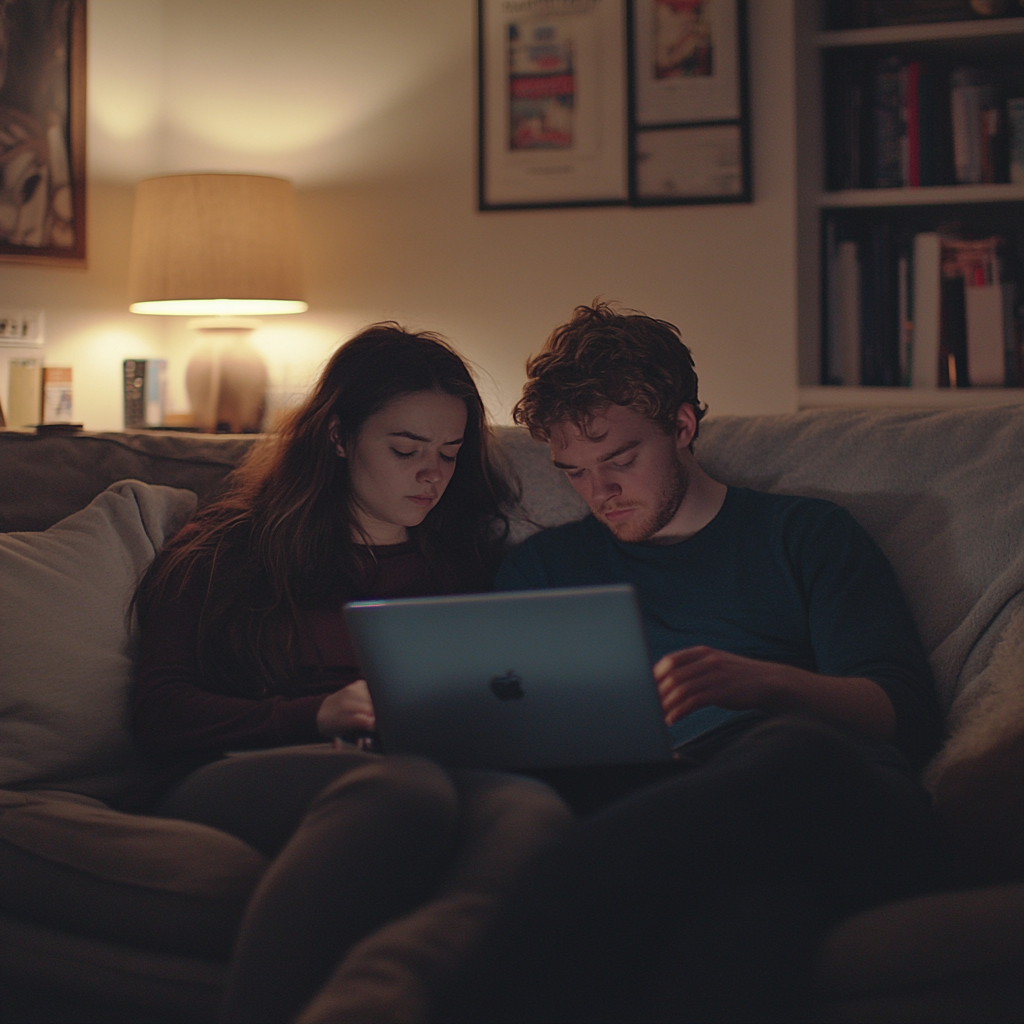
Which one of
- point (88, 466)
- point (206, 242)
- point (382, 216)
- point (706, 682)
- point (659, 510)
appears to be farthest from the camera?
point (382, 216)

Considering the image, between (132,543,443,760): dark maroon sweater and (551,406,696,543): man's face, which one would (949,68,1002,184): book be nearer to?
(551,406,696,543): man's face

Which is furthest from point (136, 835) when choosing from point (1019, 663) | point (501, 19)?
point (501, 19)

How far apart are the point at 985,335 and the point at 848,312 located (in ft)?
0.95

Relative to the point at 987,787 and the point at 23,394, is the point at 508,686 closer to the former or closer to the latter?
the point at 987,787

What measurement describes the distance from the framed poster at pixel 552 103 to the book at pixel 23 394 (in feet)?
3.85

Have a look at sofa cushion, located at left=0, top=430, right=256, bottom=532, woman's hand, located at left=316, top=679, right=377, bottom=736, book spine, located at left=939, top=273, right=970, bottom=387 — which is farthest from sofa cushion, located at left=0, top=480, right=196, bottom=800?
book spine, located at left=939, top=273, right=970, bottom=387

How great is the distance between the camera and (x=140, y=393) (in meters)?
2.67

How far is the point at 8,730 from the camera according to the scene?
123cm

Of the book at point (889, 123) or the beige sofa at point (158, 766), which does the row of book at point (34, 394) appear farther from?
the book at point (889, 123)

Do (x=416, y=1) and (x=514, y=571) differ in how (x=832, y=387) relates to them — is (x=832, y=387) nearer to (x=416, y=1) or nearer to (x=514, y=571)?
(x=514, y=571)

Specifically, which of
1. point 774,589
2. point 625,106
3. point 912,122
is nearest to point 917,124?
point 912,122

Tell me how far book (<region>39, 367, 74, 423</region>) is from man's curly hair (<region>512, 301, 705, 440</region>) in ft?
5.02

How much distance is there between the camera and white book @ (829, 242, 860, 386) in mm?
2330

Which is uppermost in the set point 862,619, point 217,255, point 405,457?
point 217,255
